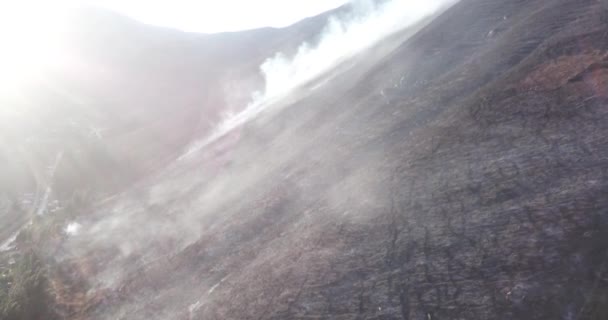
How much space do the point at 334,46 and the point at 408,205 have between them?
82332mm

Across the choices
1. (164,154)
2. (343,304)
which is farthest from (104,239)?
(164,154)

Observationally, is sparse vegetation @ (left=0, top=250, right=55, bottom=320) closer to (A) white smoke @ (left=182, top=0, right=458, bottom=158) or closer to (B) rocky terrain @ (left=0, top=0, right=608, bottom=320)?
(B) rocky terrain @ (left=0, top=0, right=608, bottom=320)

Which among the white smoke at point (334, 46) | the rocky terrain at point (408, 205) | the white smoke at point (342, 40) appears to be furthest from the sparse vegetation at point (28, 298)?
the white smoke at point (342, 40)

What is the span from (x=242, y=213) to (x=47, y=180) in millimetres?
49547

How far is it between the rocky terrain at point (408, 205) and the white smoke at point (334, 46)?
81.5 ft

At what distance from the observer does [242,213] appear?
90.2 feet

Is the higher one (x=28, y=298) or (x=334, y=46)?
(x=28, y=298)

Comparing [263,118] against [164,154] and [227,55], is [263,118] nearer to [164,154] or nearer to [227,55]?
[164,154]

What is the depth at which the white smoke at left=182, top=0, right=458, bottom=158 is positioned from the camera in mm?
68450

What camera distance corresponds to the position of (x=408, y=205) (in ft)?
62.8

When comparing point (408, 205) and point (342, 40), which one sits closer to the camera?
point (408, 205)

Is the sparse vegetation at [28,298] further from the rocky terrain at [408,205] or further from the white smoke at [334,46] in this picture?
the white smoke at [334,46]

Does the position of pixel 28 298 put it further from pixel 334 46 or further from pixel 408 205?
pixel 334 46

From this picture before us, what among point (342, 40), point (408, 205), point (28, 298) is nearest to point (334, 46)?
point (342, 40)
